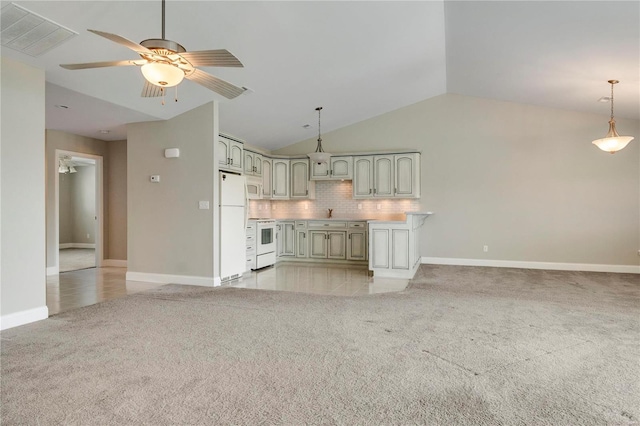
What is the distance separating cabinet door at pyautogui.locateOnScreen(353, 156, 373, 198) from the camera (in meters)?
7.53

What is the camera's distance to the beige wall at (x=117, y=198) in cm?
739

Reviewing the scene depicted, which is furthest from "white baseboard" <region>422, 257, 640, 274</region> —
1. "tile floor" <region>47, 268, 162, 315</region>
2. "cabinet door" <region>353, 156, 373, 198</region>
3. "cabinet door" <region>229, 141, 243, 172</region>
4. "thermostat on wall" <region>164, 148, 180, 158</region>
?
"tile floor" <region>47, 268, 162, 315</region>

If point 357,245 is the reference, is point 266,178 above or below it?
above

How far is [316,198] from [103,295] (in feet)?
15.1

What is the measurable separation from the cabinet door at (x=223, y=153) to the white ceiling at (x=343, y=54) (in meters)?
0.37

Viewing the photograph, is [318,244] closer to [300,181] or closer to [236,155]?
[300,181]

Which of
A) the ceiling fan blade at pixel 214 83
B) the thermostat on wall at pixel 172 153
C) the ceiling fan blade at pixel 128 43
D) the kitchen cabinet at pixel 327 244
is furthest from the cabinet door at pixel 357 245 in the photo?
the ceiling fan blade at pixel 128 43

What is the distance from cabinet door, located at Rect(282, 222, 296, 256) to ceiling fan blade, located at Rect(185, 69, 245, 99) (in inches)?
198

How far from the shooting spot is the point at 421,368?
249 cm

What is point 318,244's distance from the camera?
7609 mm

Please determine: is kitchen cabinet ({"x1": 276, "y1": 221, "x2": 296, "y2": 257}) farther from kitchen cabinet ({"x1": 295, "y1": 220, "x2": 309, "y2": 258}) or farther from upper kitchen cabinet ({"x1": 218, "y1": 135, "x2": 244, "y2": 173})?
upper kitchen cabinet ({"x1": 218, "y1": 135, "x2": 244, "y2": 173})

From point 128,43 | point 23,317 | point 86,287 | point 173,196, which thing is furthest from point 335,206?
point 128,43

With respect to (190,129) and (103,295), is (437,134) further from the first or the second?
(103,295)

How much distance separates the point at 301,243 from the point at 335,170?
1680mm
